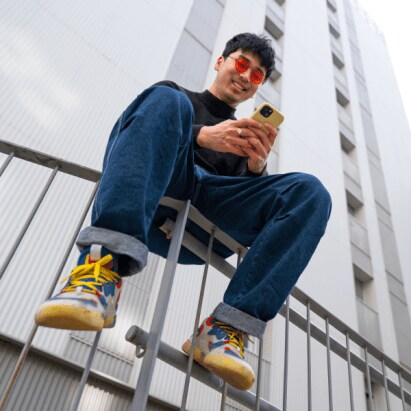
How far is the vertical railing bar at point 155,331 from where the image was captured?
1.15 metres

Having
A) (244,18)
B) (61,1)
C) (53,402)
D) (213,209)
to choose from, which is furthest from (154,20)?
(213,209)

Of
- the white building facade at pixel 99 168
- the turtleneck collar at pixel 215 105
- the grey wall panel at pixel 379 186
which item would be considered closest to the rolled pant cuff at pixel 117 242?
the turtleneck collar at pixel 215 105

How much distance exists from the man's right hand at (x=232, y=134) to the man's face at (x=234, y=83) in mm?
618

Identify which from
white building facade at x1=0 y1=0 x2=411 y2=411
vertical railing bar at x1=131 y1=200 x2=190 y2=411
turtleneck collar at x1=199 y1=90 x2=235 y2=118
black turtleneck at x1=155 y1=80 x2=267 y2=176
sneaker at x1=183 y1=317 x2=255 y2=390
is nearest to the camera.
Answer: vertical railing bar at x1=131 y1=200 x2=190 y2=411

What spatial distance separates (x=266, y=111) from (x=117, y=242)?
69 centimetres

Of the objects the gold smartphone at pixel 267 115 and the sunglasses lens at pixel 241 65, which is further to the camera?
the sunglasses lens at pixel 241 65

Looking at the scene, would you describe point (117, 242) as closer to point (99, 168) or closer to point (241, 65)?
point (241, 65)

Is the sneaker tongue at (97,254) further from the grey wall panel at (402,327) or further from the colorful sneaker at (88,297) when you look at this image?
the grey wall panel at (402,327)

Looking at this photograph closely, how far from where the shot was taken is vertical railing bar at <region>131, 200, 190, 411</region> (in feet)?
3.78

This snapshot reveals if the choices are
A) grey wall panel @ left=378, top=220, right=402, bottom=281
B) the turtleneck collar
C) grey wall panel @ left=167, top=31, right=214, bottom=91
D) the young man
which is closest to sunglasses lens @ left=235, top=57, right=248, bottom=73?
the turtleneck collar

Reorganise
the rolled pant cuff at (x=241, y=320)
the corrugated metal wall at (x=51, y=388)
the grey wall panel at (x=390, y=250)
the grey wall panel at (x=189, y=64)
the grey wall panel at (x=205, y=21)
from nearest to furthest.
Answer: the rolled pant cuff at (x=241, y=320)
the corrugated metal wall at (x=51, y=388)
the grey wall panel at (x=189, y=64)
the grey wall panel at (x=205, y=21)
the grey wall panel at (x=390, y=250)

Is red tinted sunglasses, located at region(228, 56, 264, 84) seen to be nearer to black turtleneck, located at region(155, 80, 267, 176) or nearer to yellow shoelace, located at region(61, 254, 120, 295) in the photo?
black turtleneck, located at region(155, 80, 267, 176)

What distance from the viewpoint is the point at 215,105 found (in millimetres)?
2078

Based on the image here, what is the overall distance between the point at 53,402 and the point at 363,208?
8741mm
